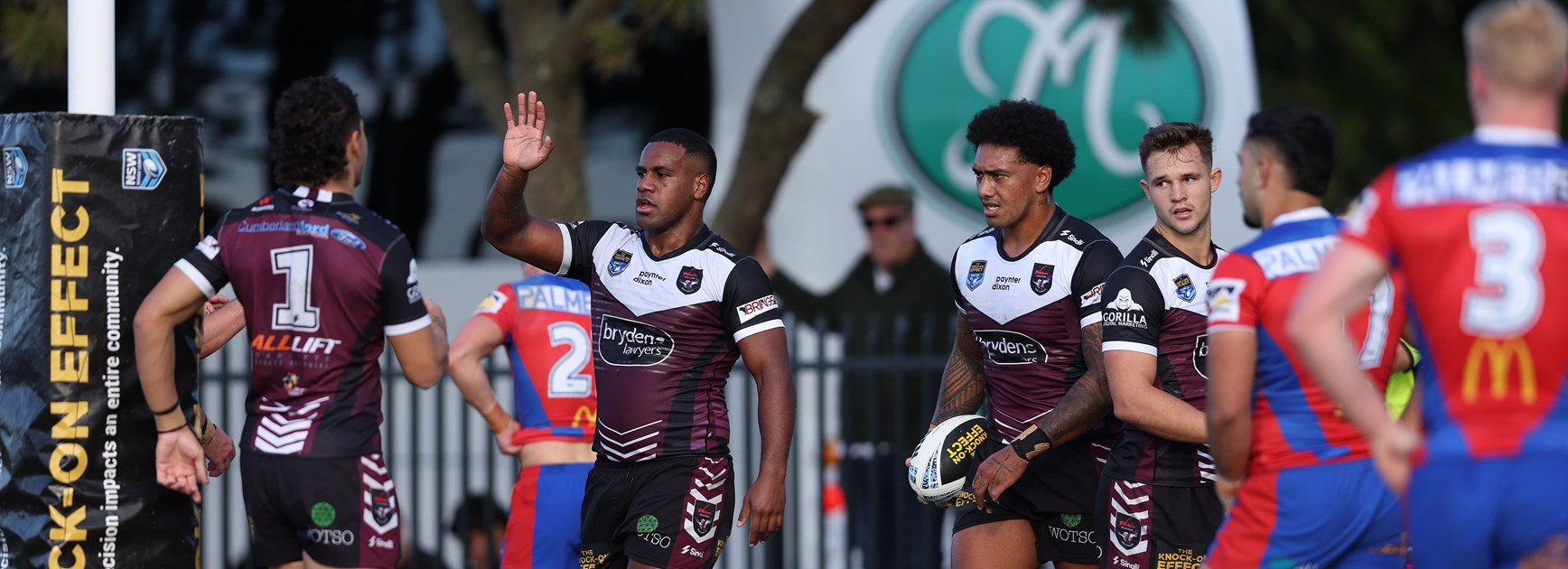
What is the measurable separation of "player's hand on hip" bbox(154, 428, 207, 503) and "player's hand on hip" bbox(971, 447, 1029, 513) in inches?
102

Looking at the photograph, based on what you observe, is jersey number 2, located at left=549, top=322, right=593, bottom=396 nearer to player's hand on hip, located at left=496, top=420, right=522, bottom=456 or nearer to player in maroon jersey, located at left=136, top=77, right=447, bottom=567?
player's hand on hip, located at left=496, top=420, right=522, bottom=456

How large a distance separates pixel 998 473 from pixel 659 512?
1171 millimetres

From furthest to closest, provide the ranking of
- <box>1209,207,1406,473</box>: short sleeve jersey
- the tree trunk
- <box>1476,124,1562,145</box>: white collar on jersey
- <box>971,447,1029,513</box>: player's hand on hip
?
the tree trunk, <box>971,447,1029,513</box>: player's hand on hip, <box>1209,207,1406,473</box>: short sleeve jersey, <box>1476,124,1562,145</box>: white collar on jersey

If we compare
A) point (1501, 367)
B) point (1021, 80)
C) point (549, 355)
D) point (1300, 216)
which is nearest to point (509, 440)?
point (549, 355)

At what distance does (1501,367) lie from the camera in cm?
387

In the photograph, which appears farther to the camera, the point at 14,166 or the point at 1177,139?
the point at 1177,139

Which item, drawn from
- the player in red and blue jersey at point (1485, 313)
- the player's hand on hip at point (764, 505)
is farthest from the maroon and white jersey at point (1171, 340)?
the player in red and blue jersey at point (1485, 313)

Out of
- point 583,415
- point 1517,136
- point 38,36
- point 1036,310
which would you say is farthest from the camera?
point 38,36

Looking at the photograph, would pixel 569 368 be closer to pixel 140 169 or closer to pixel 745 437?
pixel 140 169

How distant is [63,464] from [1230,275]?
366 centimetres

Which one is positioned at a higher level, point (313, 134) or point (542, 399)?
point (313, 134)

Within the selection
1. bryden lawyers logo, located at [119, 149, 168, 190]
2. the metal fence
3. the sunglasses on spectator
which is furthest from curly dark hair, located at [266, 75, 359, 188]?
the sunglasses on spectator

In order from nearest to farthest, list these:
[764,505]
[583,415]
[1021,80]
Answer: [764,505], [583,415], [1021,80]

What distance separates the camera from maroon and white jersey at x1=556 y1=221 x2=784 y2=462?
5.90m
